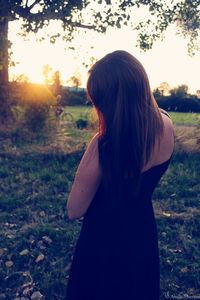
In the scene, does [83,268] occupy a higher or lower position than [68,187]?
higher

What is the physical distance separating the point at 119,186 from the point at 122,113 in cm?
40

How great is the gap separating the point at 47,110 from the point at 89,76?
32.4ft

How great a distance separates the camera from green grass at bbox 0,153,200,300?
429 centimetres

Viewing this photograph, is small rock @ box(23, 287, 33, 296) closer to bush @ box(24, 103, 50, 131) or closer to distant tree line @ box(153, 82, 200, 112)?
bush @ box(24, 103, 50, 131)

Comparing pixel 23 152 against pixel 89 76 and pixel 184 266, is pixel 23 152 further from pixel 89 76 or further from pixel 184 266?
pixel 89 76

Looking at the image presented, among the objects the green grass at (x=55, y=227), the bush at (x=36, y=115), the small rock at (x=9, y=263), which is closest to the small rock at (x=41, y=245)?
the green grass at (x=55, y=227)

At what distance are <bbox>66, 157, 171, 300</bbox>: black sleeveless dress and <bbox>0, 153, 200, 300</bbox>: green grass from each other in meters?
1.67

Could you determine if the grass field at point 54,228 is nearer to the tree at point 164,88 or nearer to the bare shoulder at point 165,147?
the bare shoulder at point 165,147

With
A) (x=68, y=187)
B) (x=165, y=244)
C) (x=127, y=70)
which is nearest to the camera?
(x=127, y=70)

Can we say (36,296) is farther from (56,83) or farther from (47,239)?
(56,83)

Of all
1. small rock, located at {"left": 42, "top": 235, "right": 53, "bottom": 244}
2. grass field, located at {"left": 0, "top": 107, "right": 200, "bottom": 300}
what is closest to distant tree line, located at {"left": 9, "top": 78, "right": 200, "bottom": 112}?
grass field, located at {"left": 0, "top": 107, "right": 200, "bottom": 300}

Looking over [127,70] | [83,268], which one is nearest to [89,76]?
[127,70]

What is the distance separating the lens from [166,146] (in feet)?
7.47

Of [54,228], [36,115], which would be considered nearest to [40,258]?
[54,228]
